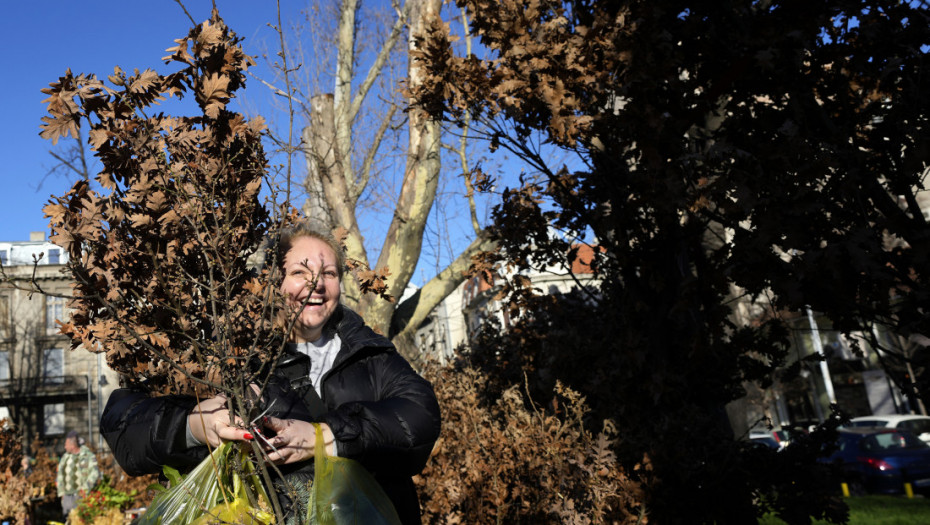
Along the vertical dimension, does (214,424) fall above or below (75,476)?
below

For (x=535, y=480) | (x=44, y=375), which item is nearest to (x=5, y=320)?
(x=44, y=375)

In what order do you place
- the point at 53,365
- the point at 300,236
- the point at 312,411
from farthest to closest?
1. the point at 53,365
2. the point at 300,236
3. the point at 312,411

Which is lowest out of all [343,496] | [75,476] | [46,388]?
[343,496]

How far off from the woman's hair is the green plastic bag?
28.0 inches

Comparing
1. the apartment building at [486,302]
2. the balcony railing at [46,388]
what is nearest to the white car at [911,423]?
the apartment building at [486,302]

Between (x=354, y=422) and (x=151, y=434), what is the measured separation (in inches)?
21.8

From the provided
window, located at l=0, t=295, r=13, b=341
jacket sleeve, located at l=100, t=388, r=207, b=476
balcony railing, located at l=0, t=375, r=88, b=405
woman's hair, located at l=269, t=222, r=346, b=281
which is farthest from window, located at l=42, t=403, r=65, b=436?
jacket sleeve, located at l=100, t=388, r=207, b=476

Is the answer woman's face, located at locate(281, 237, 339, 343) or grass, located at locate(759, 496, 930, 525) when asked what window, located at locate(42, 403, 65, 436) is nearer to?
grass, located at locate(759, 496, 930, 525)

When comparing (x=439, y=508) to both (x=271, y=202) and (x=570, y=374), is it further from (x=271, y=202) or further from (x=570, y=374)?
(x=271, y=202)

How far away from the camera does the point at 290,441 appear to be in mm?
1752

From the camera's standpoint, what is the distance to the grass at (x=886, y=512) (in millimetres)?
8445

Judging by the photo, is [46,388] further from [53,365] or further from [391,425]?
[391,425]

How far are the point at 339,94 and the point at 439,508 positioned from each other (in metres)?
8.86

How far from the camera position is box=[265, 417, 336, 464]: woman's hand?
174 centimetres
